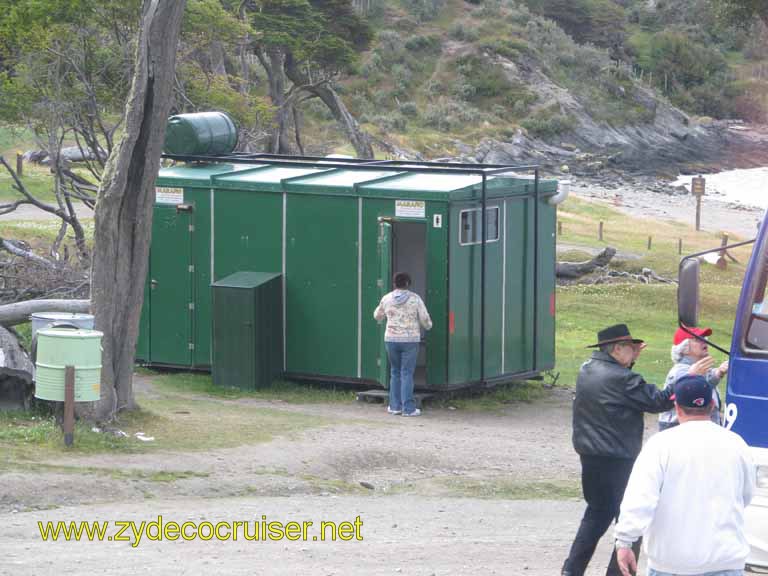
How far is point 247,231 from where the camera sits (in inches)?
604

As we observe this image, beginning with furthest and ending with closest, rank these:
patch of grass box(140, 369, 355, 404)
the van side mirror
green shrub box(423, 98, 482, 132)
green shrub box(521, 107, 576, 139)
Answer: green shrub box(521, 107, 576, 139)
green shrub box(423, 98, 482, 132)
patch of grass box(140, 369, 355, 404)
the van side mirror

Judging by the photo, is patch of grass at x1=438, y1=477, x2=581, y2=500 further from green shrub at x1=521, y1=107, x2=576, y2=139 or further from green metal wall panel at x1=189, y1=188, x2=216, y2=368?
green shrub at x1=521, y1=107, x2=576, y2=139

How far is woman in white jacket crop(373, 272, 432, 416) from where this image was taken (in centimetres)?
1367

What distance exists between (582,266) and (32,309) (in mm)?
17271

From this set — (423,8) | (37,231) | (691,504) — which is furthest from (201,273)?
(423,8)

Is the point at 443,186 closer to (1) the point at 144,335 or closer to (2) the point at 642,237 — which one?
(1) the point at 144,335

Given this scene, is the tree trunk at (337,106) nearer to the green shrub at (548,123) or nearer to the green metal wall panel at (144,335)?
the green metal wall panel at (144,335)

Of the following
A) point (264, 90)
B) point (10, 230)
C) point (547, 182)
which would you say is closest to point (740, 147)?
point (264, 90)

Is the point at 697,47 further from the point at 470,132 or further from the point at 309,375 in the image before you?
the point at 309,375

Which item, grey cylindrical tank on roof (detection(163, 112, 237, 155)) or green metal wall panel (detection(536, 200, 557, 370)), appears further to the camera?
grey cylindrical tank on roof (detection(163, 112, 237, 155))

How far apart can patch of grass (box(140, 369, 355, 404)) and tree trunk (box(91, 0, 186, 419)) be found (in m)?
2.85

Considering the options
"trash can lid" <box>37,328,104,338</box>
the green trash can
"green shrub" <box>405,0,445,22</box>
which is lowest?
the green trash can

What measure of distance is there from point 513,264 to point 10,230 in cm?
1465

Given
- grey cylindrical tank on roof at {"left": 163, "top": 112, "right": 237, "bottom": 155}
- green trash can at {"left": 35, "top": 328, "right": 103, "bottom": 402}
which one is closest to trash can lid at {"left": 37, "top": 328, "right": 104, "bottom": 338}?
green trash can at {"left": 35, "top": 328, "right": 103, "bottom": 402}
